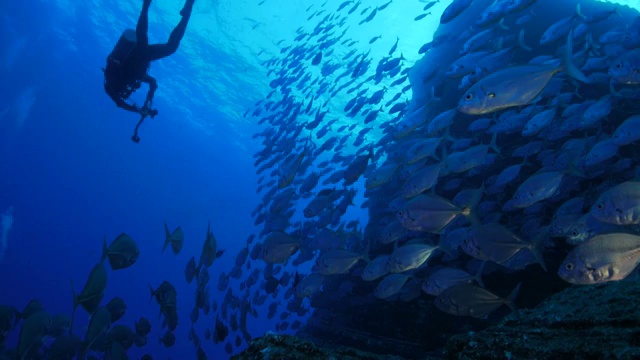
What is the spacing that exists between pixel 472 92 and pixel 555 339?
86.5 inches

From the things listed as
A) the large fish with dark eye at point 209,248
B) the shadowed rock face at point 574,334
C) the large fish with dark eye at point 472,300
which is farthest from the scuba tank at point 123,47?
the shadowed rock face at point 574,334

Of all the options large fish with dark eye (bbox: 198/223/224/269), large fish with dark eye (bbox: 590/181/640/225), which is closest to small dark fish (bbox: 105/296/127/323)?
large fish with dark eye (bbox: 198/223/224/269)

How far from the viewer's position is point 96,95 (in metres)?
56.4

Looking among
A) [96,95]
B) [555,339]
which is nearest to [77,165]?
[96,95]

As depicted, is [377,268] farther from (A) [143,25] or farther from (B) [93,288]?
(A) [143,25]

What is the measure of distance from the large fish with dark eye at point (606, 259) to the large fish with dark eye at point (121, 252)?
Result: 18.1 ft

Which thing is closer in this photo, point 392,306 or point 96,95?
point 392,306

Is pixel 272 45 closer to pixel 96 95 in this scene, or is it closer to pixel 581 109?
pixel 581 109

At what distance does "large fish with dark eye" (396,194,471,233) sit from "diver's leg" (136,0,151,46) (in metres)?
7.53

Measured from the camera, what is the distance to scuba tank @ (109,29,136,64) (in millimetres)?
8648

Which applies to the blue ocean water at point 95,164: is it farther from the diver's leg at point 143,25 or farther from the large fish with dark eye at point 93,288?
the large fish with dark eye at point 93,288

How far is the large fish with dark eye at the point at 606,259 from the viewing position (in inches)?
104

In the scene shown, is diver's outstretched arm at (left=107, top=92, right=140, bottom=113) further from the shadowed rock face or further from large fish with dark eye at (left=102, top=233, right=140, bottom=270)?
the shadowed rock face

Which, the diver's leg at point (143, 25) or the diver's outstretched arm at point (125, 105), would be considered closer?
the diver's leg at point (143, 25)
